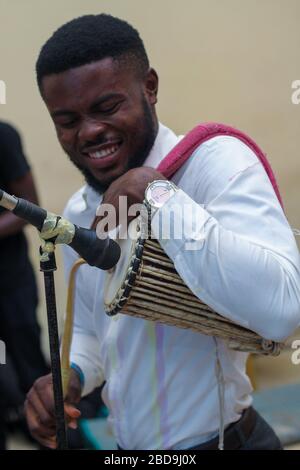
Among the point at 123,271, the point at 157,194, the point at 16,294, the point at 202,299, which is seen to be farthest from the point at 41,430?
the point at 16,294

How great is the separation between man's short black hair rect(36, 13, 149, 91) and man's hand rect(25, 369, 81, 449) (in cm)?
74

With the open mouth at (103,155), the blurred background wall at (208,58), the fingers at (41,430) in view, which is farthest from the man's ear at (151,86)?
the fingers at (41,430)

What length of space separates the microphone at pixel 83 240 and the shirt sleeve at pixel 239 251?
118mm

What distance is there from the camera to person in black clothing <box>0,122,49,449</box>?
3.21 metres

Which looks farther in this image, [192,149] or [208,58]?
[208,58]

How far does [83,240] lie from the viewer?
1339 mm

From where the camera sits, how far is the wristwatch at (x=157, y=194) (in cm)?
141

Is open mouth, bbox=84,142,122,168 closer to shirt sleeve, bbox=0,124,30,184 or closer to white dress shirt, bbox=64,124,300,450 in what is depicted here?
white dress shirt, bbox=64,124,300,450

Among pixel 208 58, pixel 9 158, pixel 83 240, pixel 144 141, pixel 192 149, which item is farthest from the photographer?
pixel 9 158

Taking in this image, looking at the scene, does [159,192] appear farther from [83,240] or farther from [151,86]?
[151,86]

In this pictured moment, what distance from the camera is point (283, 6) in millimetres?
2510

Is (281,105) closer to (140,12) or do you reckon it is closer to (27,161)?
(140,12)

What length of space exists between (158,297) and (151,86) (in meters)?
0.54

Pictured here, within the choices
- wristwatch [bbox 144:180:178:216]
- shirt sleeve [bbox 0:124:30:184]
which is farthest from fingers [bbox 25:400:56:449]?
shirt sleeve [bbox 0:124:30:184]
